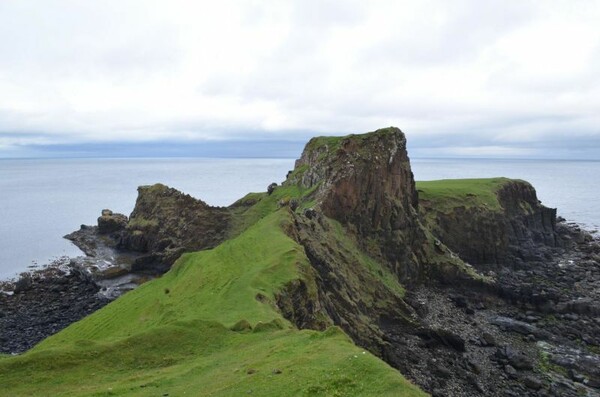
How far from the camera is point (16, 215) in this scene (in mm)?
175000

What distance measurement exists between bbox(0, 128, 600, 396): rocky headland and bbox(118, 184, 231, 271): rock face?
0.32m

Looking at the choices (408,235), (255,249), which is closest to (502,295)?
(408,235)

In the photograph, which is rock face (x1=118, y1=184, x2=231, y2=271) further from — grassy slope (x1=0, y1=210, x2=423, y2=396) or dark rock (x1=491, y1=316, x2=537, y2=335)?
dark rock (x1=491, y1=316, x2=537, y2=335)

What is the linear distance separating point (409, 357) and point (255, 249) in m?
19.8

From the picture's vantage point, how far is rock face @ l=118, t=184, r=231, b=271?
9071cm

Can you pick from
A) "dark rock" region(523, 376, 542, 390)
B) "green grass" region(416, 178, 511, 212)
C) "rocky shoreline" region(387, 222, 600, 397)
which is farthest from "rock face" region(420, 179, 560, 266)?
"dark rock" region(523, 376, 542, 390)

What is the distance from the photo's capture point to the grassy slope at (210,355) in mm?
22781

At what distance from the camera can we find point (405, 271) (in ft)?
252

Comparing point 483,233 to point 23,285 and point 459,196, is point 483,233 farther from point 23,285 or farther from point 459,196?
point 23,285

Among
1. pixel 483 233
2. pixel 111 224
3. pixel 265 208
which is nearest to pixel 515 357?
pixel 483 233

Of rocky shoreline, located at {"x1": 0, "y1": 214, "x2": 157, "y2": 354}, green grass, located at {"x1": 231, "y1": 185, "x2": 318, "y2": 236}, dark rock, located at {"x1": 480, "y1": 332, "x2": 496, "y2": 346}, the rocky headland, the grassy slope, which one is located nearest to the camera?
the grassy slope

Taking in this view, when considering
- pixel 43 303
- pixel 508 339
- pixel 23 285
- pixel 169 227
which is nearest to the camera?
pixel 508 339

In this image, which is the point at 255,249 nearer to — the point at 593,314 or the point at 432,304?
the point at 432,304

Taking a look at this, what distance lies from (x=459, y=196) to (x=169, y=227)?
6053cm
